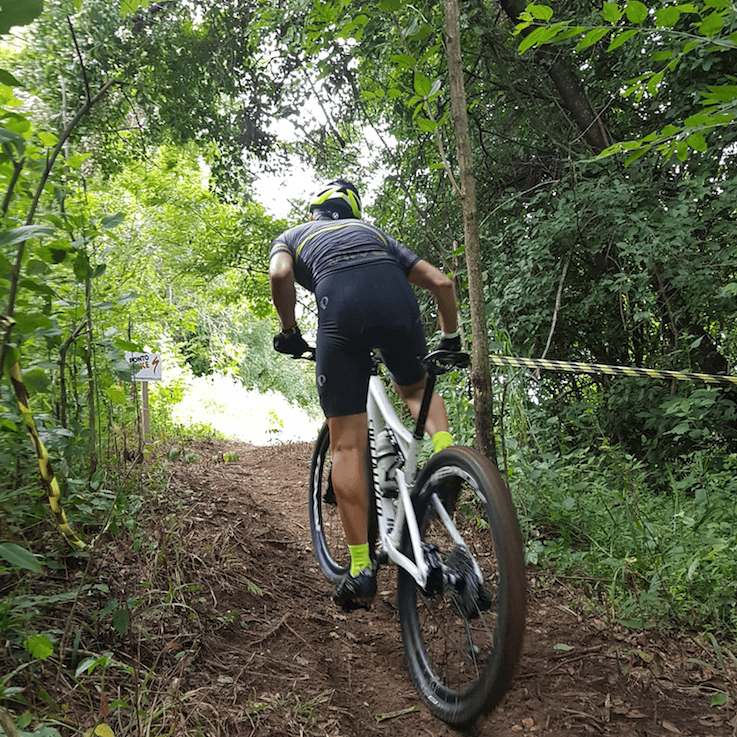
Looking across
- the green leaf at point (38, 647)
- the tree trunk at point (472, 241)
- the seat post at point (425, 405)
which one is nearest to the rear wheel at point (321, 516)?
the seat post at point (425, 405)

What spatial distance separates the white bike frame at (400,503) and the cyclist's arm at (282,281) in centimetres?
54

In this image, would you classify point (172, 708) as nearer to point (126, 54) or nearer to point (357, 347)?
point (357, 347)

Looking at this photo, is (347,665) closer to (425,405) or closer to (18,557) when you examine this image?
(425,405)

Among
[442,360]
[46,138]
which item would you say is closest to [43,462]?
[46,138]

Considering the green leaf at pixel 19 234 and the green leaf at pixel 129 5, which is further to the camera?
the green leaf at pixel 129 5

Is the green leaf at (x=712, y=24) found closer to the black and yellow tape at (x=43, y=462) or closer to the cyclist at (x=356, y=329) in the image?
the cyclist at (x=356, y=329)

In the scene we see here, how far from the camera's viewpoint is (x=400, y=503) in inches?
87.1

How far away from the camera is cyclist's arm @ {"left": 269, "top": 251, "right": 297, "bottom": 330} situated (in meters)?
2.45

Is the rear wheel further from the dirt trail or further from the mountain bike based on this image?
the mountain bike

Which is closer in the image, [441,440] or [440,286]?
[441,440]

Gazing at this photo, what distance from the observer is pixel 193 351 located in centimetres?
1675

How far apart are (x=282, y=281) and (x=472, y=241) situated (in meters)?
1.09

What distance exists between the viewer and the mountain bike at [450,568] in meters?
1.57

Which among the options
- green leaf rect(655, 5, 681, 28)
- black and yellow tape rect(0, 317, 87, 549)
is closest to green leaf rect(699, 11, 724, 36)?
green leaf rect(655, 5, 681, 28)
